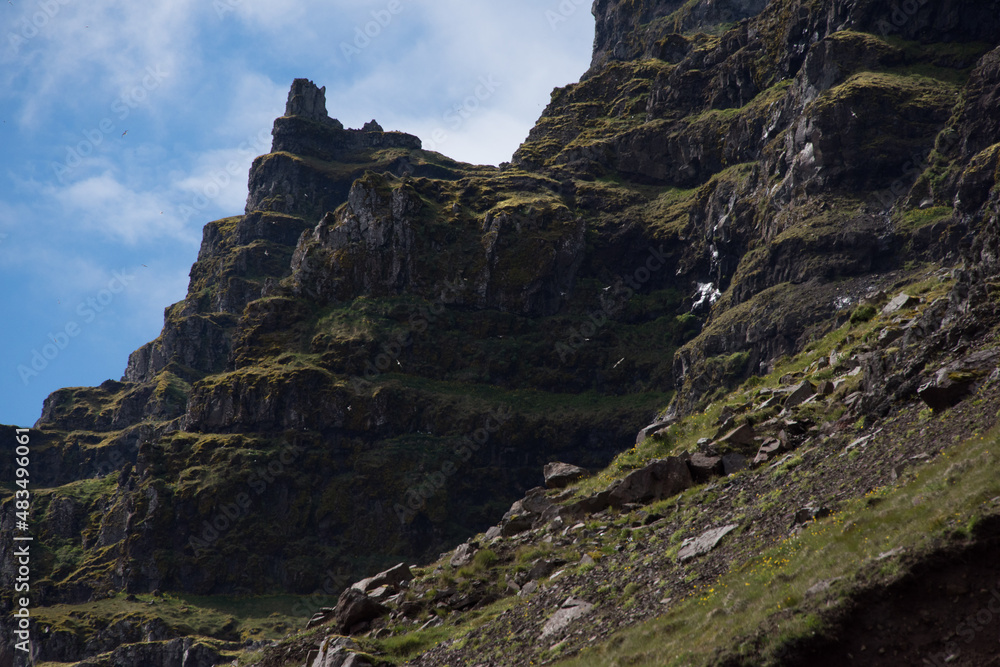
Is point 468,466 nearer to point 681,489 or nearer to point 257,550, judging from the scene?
point 257,550

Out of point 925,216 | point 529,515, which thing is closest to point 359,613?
point 529,515

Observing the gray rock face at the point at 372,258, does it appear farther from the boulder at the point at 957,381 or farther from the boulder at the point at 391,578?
the boulder at the point at 957,381

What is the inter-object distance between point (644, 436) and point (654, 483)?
38.4 ft

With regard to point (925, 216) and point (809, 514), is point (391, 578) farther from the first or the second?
point (925, 216)

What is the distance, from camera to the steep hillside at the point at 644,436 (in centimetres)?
1894

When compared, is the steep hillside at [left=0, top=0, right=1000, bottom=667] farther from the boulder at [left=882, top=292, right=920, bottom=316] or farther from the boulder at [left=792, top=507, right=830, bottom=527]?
the boulder at [left=882, top=292, right=920, bottom=316]

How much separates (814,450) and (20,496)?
8161 inches

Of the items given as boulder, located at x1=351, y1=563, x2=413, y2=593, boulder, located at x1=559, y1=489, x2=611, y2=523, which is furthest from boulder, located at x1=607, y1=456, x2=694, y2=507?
boulder, located at x1=351, y1=563, x2=413, y2=593

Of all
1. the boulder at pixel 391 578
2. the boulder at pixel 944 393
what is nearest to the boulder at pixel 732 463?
the boulder at pixel 944 393

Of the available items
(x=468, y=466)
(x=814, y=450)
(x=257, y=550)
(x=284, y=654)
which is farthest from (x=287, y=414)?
(x=814, y=450)

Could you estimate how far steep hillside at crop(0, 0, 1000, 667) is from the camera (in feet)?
62.1

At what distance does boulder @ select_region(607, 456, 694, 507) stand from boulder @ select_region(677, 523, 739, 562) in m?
7.22

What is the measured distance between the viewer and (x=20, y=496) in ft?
599

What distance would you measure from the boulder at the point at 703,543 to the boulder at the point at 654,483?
7219 millimetres
